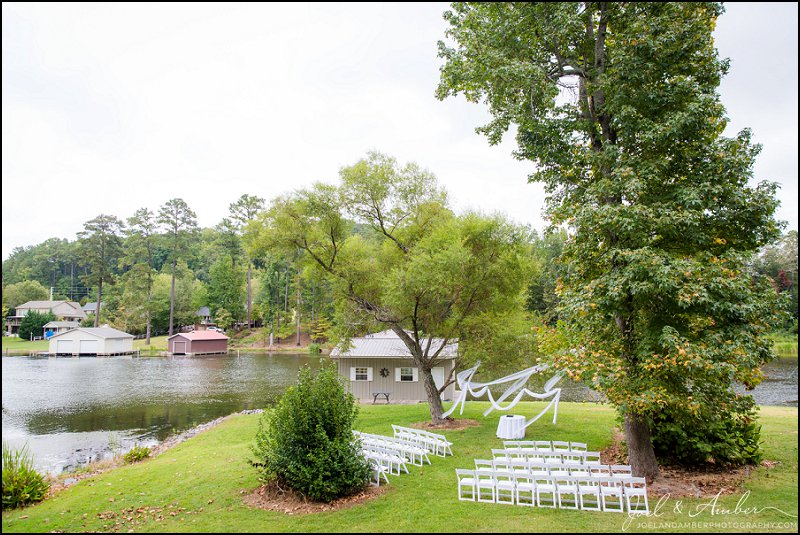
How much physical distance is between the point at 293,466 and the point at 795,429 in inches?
544

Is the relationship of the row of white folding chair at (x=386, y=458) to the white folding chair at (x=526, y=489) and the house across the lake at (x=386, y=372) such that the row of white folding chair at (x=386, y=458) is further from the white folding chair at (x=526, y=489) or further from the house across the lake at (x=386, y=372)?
the house across the lake at (x=386, y=372)

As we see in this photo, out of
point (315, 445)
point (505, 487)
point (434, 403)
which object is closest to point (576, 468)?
point (505, 487)

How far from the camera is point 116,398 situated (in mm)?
24594

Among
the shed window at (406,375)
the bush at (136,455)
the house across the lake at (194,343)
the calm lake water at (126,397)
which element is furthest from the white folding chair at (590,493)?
the house across the lake at (194,343)

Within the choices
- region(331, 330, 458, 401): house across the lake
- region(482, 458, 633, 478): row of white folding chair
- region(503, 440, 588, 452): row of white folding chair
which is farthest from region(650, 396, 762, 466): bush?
region(331, 330, 458, 401): house across the lake

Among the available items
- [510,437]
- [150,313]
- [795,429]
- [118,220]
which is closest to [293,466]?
[510,437]

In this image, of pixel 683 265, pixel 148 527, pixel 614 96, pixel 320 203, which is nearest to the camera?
pixel 148 527

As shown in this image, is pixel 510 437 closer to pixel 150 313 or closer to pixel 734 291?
pixel 734 291

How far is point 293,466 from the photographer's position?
27.0ft

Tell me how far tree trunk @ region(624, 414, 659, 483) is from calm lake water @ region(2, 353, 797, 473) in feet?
28.9

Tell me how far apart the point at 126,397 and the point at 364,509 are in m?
22.1

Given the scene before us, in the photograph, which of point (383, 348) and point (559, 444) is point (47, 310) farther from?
point (559, 444)

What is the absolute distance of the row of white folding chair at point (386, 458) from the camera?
32.5 feet

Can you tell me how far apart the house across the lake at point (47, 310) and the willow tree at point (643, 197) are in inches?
2894
